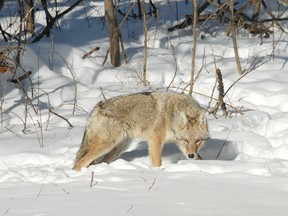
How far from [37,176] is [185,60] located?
6229 millimetres

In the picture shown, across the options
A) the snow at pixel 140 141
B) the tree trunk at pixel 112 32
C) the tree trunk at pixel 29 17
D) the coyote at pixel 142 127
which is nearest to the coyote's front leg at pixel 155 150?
the coyote at pixel 142 127

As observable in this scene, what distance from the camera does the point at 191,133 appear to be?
7574mm

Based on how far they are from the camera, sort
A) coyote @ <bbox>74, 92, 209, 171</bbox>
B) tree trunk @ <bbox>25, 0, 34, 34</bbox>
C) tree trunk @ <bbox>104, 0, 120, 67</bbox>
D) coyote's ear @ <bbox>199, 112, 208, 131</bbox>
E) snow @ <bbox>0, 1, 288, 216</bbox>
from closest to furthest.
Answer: snow @ <bbox>0, 1, 288, 216</bbox> → coyote @ <bbox>74, 92, 209, 171</bbox> → coyote's ear @ <bbox>199, 112, 208, 131</bbox> → tree trunk @ <bbox>104, 0, 120, 67</bbox> → tree trunk @ <bbox>25, 0, 34, 34</bbox>

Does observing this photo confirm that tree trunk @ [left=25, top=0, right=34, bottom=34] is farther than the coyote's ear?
Yes

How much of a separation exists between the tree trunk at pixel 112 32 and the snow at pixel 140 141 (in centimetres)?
23

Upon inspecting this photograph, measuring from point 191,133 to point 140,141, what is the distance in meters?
1.28

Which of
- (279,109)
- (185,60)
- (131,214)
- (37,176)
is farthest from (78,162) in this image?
(185,60)

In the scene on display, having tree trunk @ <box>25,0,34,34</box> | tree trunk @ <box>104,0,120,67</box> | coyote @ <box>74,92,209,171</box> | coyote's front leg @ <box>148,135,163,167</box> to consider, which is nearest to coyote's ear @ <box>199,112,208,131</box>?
coyote @ <box>74,92,209,171</box>

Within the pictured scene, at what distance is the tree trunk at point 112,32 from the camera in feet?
39.0

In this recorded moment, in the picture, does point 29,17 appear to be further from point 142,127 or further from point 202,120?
point 202,120

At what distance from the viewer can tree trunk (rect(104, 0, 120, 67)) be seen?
39.0ft

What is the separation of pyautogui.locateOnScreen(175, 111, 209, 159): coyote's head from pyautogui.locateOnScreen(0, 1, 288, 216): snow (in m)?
0.33

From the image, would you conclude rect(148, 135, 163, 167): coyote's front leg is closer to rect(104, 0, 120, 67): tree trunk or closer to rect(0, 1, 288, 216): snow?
rect(0, 1, 288, 216): snow

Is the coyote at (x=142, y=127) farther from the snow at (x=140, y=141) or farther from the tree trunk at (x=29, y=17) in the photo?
the tree trunk at (x=29, y=17)
